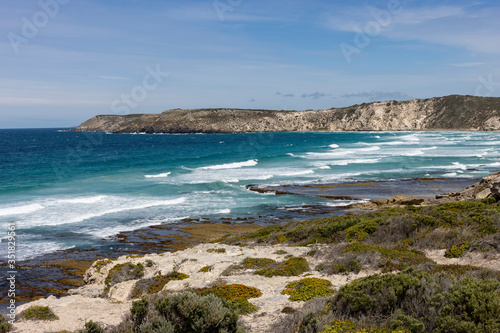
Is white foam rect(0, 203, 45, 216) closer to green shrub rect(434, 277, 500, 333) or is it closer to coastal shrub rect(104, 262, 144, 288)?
coastal shrub rect(104, 262, 144, 288)

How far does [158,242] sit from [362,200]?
699 inches

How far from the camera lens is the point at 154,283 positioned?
12.3 meters

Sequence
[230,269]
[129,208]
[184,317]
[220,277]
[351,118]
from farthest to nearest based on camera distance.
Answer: [351,118] → [129,208] → [230,269] → [220,277] → [184,317]

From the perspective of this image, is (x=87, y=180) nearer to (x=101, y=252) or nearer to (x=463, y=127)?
(x=101, y=252)

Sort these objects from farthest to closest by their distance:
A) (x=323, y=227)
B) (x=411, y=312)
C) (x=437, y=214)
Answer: (x=323, y=227) → (x=437, y=214) → (x=411, y=312)

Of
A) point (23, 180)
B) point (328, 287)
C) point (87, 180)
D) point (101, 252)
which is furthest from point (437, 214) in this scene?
point (23, 180)

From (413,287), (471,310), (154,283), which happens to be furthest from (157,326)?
(154,283)

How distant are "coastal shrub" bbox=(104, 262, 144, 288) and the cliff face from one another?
14769cm

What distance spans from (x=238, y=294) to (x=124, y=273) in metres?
7.06

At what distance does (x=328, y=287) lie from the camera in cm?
946

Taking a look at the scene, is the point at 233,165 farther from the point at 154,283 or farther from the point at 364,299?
the point at 364,299

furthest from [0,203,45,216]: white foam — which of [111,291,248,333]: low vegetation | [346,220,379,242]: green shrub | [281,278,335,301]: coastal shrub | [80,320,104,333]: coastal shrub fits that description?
[281,278,335,301]: coastal shrub

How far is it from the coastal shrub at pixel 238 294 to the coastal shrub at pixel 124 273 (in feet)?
19.1

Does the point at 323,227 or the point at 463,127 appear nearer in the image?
the point at 323,227
